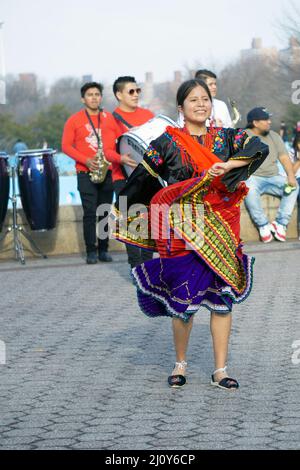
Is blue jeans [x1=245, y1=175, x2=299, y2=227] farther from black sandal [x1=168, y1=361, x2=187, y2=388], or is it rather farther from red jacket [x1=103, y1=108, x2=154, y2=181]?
black sandal [x1=168, y1=361, x2=187, y2=388]

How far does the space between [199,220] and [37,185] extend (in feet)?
24.4

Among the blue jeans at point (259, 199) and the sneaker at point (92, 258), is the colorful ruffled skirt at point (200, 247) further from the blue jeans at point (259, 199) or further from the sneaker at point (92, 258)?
the blue jeans at point (259, 199)

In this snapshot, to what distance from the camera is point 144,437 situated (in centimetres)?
543

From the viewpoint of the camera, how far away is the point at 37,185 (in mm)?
13727

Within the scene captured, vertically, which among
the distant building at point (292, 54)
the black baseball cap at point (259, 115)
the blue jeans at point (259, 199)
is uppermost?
the distant building at point (292, 54)

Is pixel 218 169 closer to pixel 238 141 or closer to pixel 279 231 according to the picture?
pixel 238 141

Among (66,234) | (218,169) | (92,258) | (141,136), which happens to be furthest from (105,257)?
(218,169)

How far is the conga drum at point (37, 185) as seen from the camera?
1368 centimetres

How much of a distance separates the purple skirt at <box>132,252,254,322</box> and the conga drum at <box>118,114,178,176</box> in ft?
7.64

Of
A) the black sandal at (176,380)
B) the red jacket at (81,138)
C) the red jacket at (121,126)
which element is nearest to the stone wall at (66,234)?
the red jacket at (81,138)

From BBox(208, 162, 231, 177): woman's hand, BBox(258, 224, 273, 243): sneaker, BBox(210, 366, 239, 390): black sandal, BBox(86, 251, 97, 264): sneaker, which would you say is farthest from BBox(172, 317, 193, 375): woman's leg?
BBox(258, 224, 273, 243): sneaker

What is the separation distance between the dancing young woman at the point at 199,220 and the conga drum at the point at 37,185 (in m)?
7.07

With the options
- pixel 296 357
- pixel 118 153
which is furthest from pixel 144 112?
pixel 296 357

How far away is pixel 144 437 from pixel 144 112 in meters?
6.37
